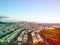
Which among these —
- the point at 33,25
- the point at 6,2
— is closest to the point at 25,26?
the point at 33,25

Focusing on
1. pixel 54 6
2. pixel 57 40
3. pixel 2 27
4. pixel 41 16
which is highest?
pixel 54 6

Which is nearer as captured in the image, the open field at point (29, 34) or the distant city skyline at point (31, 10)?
the open field at point (29, 34)

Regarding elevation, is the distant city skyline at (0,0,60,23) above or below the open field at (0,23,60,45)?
above

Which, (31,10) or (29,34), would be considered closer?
(29,34)

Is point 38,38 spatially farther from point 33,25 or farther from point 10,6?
point 10,6

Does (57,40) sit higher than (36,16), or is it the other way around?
(36,16)

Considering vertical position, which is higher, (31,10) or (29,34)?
(31,10)

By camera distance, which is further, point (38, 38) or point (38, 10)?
point (38, 10)

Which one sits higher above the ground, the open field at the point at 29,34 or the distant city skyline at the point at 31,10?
the distant city skyline at the point at 31,10
